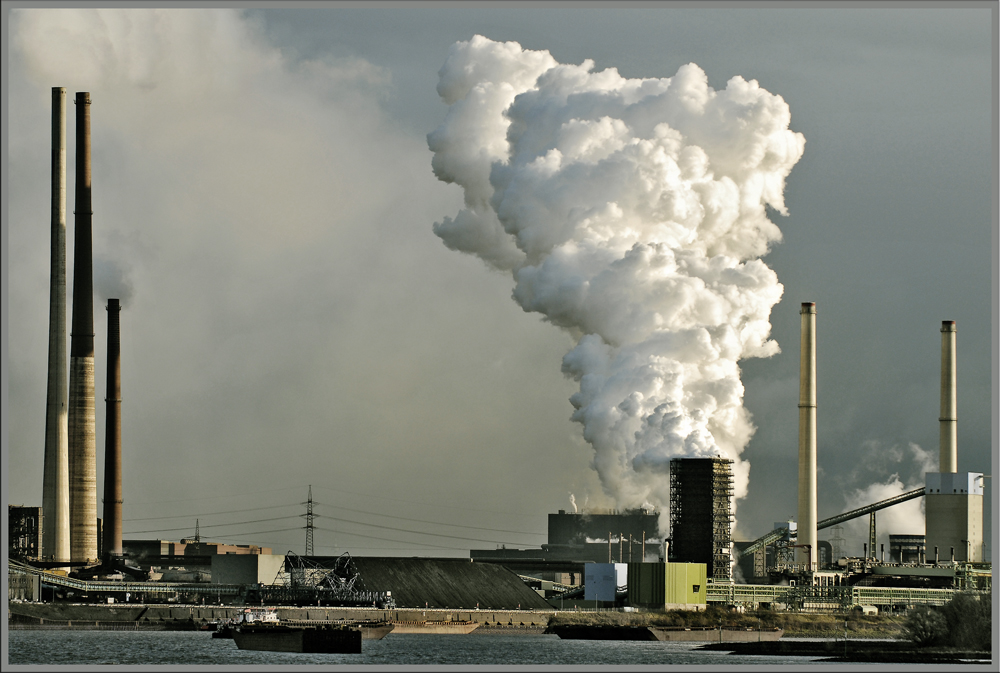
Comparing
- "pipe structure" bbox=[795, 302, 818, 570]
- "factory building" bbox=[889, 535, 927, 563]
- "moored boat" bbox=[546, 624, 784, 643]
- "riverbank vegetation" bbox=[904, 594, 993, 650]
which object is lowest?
"moored boat" bbox=[546, 624, 784, 643]

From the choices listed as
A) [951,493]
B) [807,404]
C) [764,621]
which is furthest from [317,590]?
[951,493]

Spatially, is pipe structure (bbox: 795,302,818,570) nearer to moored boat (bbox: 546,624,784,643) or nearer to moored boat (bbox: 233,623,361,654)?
moored boat (bbox: 546,624,784,643)

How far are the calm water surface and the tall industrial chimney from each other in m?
20.6

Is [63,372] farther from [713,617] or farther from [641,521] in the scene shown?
[641,521]

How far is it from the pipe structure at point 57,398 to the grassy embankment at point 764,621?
42940 millimetres

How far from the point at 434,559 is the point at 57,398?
130 ft

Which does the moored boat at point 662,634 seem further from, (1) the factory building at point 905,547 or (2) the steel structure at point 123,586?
(1) the factory building at point 905,547

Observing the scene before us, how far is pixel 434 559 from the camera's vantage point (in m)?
144

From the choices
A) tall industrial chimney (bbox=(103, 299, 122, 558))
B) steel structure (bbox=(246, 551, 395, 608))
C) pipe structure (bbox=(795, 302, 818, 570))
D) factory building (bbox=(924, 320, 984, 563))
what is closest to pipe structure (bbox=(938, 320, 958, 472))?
factory building (bbox=(924, 320, 984, 563))

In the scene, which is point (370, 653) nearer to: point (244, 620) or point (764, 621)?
point (244, 620)

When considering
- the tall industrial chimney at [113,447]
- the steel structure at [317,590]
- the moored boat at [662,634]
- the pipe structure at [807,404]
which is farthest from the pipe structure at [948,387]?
the tall industrial chimney at [113,447]

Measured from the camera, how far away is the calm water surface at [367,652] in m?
83.8

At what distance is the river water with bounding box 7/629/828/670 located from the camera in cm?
8350

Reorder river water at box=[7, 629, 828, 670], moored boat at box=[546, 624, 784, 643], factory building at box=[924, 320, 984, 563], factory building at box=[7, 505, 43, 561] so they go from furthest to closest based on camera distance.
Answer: factory building at box=[7, 505, 43, 561]
factory building at box=[924, 320, 984, 563]
moored boat at box=[546, 624, 784, 643]
river water at box=[7, 629, 828, 670]
